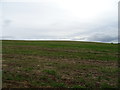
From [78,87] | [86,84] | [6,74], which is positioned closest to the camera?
[78,87]

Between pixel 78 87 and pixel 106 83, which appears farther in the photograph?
pixel 106 83

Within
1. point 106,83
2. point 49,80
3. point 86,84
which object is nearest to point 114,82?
point 106,83

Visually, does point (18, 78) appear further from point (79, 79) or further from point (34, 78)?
point (79, 79)

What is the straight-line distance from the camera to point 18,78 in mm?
8789

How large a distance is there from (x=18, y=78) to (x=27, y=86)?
1.61m

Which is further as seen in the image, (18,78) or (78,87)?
(18,78)

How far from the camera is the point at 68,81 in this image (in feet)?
28.3

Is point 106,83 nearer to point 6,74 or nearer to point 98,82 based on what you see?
point 98,82

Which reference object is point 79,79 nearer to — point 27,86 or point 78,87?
point 78,87

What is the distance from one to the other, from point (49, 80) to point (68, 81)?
131 cm

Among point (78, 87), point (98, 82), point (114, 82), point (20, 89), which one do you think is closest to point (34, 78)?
point (20, 89)

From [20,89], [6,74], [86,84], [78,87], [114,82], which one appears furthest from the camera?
[6,74]

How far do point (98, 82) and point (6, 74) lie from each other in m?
6.82

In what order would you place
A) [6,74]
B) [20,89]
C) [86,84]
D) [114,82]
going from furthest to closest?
[6,74]
[114,82]
[86,84]
[20,89]
